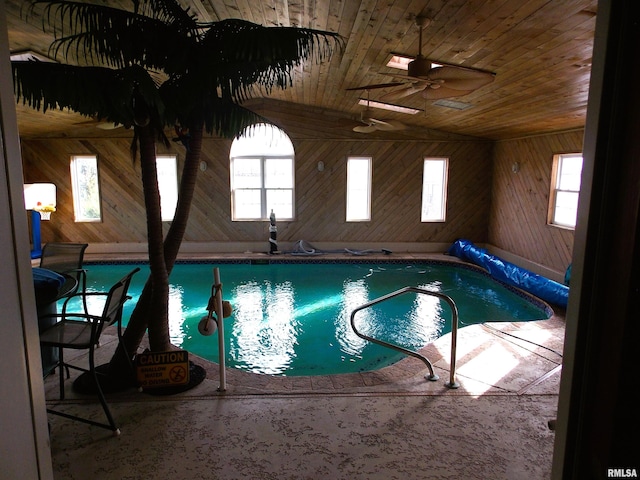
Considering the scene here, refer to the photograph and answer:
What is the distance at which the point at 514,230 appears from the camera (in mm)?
8094

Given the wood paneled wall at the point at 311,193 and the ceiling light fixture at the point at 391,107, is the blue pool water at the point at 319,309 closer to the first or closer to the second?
the wood paneled wall at the point at 311,193

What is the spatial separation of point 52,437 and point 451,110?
6.44 meters

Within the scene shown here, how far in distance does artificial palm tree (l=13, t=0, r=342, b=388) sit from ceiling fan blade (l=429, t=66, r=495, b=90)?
1.21m

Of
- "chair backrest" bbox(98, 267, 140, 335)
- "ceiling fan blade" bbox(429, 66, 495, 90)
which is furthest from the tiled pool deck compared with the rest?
"ceiling fan blade" bbox(429, 66, 495, 90)

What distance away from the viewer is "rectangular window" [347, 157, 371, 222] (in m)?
9.07

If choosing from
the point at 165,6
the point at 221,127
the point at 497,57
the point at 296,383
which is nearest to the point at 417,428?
the point at 296,383

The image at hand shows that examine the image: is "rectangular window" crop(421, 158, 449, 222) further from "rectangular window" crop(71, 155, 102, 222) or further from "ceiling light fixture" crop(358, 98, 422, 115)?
"rectangular window" crop(71, 155, 102, 222)

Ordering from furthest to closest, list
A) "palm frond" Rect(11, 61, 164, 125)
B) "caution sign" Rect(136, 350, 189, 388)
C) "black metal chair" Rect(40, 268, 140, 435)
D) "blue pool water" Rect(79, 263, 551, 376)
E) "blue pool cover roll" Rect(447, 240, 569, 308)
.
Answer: "blue pool cover roll" Rect(447, 240, 569, 308) → "blue pool water" Rect(79, 263, 551, 376) → "caution sign" Rect(136, 350, 189, 388) → "black metal chair" Rect(40, 268, 140, 435) → "palm frond" Rect(11, 61, 164, 125)

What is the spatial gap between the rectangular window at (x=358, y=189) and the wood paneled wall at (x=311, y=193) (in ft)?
0.56

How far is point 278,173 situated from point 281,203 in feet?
2.21

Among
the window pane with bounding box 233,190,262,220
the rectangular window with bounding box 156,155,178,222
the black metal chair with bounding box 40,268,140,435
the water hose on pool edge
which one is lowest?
the water hose on pool edge

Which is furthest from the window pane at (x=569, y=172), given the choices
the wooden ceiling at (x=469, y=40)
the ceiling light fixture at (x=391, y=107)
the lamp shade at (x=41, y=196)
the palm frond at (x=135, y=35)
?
the lamp shade at (x=41, y=196)

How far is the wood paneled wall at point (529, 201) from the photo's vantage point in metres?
6.63

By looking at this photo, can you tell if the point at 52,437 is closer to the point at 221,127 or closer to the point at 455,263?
the point at 221,127
